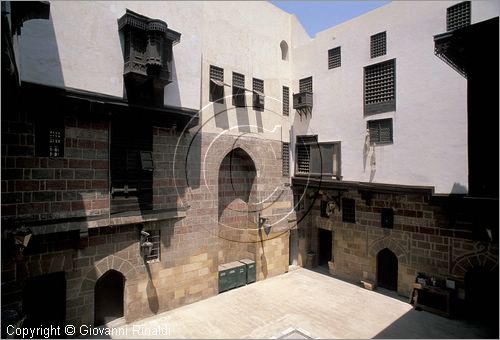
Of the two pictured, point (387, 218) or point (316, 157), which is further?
point (316, 157)

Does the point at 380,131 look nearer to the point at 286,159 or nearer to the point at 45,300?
the point at 286,159

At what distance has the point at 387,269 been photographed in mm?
15031

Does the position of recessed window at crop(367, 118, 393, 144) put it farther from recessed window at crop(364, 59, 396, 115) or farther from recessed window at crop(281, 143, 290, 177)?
recessed window at crop(281, 143, 290, 177)

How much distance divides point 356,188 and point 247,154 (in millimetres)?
5784

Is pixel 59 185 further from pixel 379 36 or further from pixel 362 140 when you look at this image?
pixel 379 36

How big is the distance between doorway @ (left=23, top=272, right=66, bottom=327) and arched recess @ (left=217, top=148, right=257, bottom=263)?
281 inches

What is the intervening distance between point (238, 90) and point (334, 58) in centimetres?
577

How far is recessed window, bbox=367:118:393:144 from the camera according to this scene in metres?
13.9

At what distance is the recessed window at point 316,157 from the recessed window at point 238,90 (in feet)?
14.7

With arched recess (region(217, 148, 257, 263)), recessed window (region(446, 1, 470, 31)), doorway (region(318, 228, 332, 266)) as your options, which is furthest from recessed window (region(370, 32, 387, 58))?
doorway (region(318, 228, 332, 266))

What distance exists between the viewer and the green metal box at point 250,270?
15.5 m

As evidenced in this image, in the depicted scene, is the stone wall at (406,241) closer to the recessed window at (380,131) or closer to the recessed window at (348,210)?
the recessed window at (348,210)

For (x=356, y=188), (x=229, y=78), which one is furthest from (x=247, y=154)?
(x=356, y=188)

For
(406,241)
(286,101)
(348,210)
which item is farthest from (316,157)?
(406,241)
